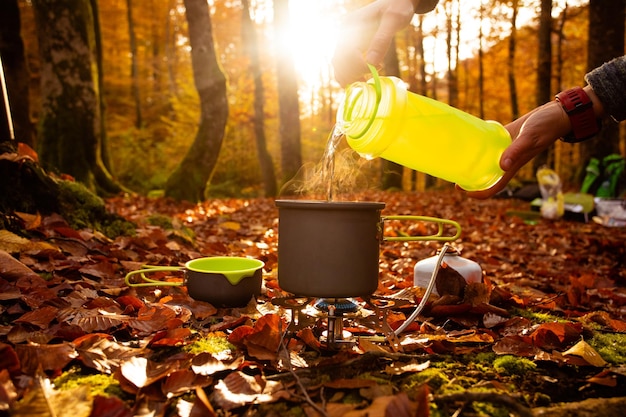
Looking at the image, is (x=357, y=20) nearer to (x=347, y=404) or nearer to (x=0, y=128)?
(x=347, y=404)

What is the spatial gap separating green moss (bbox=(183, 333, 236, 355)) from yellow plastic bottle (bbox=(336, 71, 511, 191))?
0.83 metres

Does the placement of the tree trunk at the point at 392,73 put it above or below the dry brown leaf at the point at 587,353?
above

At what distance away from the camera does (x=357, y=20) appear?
2061mm

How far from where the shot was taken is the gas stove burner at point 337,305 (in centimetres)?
156

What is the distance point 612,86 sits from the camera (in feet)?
5.67

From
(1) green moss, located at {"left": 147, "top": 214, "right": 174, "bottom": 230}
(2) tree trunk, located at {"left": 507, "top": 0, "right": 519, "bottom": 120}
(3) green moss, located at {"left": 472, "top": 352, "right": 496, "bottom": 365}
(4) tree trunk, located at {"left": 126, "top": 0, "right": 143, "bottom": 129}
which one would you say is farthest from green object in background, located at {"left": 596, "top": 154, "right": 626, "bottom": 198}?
(4) tree trunk, located at {"left": 126, "top": 0, "right": 143, "bottom": 129}

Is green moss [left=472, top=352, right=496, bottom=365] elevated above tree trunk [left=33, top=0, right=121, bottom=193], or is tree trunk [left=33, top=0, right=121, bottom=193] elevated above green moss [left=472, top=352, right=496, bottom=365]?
tree trunk [left=33, top=0, right=121, bottom=193]

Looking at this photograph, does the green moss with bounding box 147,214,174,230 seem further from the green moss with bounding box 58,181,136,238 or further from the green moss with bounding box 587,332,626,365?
the green moss with bounding box 587,332,626,365

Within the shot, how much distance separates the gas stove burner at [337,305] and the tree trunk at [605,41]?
8.52m

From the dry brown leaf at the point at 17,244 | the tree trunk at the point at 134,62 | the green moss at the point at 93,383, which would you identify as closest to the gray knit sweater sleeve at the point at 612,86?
the green moss at the point at 93,383

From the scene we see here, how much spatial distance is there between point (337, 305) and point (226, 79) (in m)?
7.92

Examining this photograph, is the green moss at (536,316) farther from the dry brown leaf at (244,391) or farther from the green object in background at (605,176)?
the green object in background at (605,176)

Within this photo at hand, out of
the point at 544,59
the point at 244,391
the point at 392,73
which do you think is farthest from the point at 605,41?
the point at 244,391

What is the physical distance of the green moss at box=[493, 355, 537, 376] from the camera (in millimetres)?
1440
